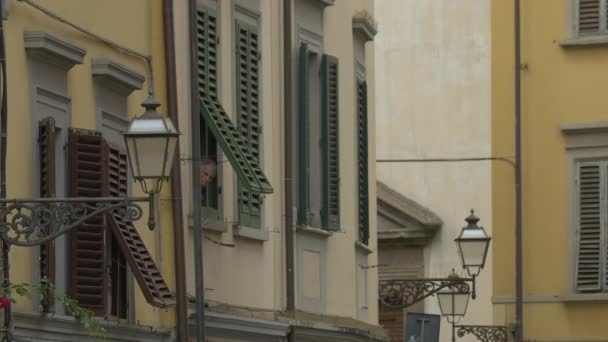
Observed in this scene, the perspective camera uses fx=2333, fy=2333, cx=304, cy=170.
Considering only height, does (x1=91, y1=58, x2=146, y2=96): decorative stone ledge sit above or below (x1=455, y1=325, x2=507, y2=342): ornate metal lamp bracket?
above

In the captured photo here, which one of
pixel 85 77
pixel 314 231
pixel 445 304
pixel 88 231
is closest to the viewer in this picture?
pixel 88 231

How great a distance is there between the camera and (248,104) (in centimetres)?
2019

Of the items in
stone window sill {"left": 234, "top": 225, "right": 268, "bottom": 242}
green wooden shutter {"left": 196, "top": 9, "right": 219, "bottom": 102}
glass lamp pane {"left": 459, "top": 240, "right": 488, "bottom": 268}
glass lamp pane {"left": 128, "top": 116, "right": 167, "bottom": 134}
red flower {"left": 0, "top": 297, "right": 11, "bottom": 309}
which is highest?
green wooden shutter {"left": 196, "top": 9, "right": 219, "bottom": 102}

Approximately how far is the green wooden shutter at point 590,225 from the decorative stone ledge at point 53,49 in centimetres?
1580

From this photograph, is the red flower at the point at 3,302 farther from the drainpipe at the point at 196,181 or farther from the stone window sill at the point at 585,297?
the stone window sill at the point at 585,297

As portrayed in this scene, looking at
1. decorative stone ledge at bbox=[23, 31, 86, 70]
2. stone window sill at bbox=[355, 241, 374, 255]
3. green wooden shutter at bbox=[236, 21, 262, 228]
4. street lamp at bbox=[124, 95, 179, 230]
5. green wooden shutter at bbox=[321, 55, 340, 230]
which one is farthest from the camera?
stone window sill at bbox=[355, 241, 374, 255]

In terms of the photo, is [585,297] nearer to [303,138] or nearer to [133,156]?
[303,138]

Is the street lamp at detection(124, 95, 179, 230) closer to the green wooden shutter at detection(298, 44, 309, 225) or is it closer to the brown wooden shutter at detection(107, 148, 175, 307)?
the brown wooden shutter at detection(107, 148, 175, 307)

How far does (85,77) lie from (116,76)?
366mm

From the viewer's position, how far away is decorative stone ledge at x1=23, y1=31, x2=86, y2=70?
14.8 m

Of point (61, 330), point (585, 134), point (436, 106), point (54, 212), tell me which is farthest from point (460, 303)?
point (54, 212)

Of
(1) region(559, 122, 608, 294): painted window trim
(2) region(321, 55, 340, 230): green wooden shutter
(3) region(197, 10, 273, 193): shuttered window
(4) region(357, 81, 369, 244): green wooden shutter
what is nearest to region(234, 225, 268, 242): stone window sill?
(3) region(197, 10, 273, 193): shuttered window

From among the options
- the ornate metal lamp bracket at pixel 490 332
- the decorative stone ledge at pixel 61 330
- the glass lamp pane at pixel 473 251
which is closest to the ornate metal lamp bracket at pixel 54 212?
the decorative stone ledge at pixel 61 330

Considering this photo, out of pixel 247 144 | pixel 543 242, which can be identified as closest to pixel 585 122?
pixel 543 242
